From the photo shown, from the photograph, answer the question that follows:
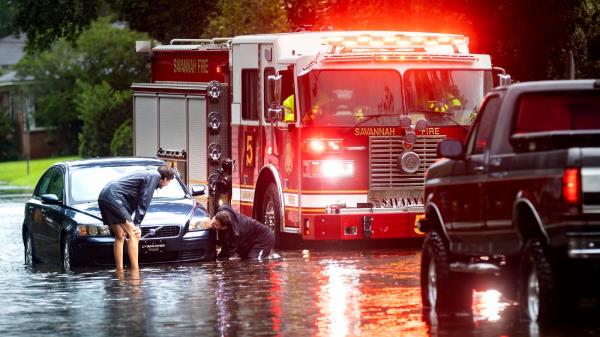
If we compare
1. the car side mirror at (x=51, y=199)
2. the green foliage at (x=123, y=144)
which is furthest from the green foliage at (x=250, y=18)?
the car side mirror at (x=51, y=199)

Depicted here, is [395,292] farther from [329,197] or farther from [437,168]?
[329,197]

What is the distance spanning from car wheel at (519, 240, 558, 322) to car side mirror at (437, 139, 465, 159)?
1.47 meters

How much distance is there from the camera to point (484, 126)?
14.9 metres

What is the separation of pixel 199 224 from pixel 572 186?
962 cm

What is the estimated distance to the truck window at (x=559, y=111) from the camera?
14.3 m

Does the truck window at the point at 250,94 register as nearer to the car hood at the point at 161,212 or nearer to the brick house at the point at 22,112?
the car hood at the point at 161,212

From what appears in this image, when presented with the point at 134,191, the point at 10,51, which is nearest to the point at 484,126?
the point at 134,191

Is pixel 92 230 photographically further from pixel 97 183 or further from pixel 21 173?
pixel 21 173

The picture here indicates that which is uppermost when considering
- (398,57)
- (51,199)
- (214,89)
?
(398,57)

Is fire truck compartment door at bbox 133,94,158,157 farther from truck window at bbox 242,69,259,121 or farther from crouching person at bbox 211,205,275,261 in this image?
crouching person at bbox 211,205,275,261

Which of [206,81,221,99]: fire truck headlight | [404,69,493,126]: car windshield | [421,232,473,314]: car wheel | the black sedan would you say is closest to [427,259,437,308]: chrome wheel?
[421,232,473,314]: car wheel

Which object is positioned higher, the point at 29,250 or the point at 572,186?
the point at 572,186

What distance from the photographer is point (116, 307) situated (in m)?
16.4

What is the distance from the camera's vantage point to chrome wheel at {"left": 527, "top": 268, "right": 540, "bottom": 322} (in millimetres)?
13289
